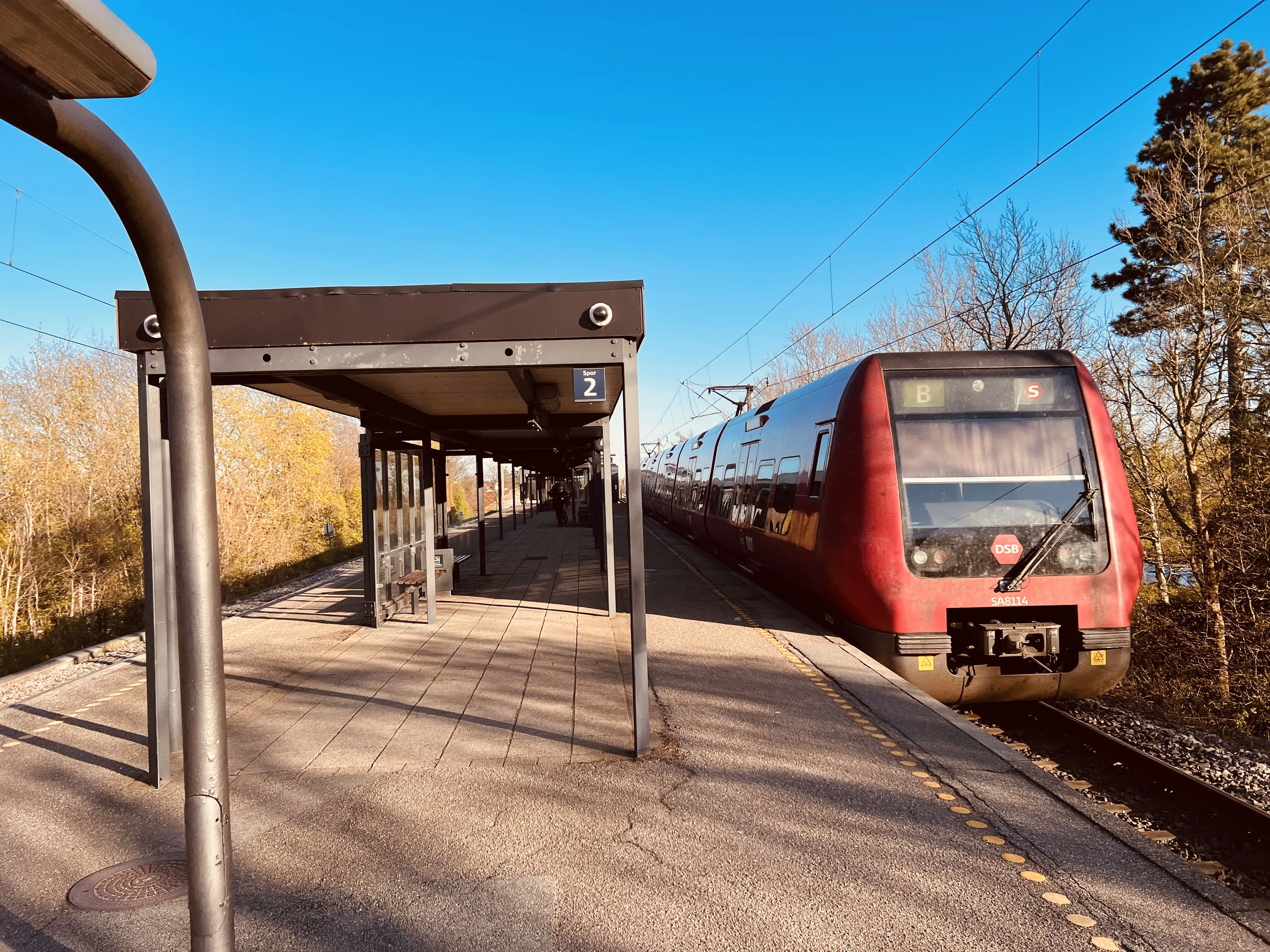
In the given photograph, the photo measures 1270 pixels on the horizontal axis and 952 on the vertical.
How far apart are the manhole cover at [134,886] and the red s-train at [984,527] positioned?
5.09 m

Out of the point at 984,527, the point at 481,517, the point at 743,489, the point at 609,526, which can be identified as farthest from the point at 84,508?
the point at 984,527

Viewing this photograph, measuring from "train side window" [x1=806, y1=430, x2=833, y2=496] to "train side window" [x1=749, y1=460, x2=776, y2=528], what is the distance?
1.82m

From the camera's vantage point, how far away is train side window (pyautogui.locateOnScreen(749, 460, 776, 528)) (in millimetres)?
9883

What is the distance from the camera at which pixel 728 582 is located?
12281 millimetres

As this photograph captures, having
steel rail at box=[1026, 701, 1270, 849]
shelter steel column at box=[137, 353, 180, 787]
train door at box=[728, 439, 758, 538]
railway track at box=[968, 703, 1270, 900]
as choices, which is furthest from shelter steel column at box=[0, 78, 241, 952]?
train door at box=[728, 439, 758, 538]

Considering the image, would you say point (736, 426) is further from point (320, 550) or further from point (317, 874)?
point (320, 550)

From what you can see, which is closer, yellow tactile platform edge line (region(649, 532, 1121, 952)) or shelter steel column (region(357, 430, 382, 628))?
yellow tactile platform edge line (region(649, 532, 1121, 952))

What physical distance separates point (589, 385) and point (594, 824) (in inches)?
96.2

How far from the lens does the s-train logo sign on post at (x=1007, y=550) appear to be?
6344 millimetres

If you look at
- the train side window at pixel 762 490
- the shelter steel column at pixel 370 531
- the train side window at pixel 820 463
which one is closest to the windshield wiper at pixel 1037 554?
the train side window at pixel 820 463

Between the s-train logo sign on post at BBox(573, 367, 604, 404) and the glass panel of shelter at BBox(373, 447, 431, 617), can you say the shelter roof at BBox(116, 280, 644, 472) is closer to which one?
the s-train logo sign on post at BBox(573, 367, 604, 404)

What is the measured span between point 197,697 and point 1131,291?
2042 centimetres

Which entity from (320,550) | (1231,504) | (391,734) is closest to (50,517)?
(320,550)

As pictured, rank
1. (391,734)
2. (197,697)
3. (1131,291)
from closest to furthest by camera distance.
A: (197,697) < (391,734) < (1131,291)
